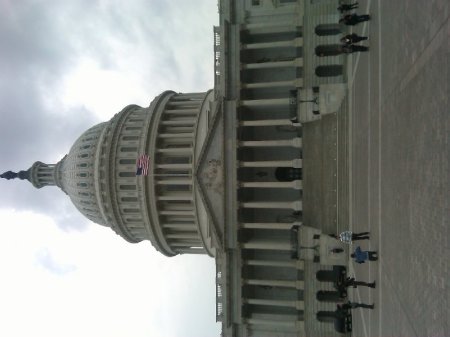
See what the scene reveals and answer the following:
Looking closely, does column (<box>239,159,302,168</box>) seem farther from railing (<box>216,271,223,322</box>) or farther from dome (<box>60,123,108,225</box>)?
dome (<box>60,123,108,225</box>)

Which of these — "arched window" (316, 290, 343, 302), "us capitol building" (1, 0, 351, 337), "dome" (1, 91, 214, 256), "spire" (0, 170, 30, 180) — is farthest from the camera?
"spire" (0, 170, 30, 180)

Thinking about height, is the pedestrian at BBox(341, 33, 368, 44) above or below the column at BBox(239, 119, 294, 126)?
above

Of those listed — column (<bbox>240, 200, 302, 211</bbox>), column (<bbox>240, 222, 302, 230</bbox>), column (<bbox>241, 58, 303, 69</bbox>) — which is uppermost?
column (<bbox>241, 58, 303, 69</bbox>)

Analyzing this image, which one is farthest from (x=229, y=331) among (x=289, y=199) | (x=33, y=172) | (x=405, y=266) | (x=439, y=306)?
(x=33, y=172)

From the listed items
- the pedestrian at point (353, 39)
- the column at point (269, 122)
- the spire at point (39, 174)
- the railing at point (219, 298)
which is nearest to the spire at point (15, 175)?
the spire at point (39, 174)

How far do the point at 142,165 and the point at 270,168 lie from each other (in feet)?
42.6

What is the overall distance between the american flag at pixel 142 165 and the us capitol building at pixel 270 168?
342mm

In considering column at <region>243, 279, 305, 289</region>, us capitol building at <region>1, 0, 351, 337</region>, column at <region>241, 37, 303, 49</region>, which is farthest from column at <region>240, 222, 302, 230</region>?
column at <region>241, 37, 303, 49</region>

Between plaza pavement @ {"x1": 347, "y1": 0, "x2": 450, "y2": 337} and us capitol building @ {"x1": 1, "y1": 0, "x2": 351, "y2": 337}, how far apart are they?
13606 millimetres

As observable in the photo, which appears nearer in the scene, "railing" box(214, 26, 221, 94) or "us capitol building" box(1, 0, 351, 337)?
"us capitol building" box(1, 0, 351, 337)

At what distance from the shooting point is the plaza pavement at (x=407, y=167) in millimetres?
11539

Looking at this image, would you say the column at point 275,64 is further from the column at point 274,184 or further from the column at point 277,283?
the column at point 277,283

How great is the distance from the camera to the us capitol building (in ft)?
131

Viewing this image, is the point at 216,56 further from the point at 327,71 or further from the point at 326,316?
the point at 326,316
